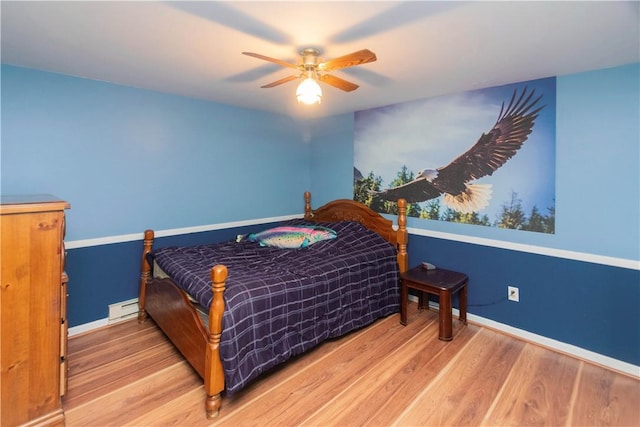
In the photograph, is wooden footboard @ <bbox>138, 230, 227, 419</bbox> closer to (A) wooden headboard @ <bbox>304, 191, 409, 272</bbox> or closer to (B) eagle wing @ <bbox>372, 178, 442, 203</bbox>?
(A) wooden headboard @ <bbox>304, 191, 409, 272</bbox>

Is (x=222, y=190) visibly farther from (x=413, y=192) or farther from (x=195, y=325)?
(x=413, y=192)

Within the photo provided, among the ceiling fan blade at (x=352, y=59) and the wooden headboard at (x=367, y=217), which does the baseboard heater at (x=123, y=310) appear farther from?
the ceiling fan blade at (x=352, y=59)

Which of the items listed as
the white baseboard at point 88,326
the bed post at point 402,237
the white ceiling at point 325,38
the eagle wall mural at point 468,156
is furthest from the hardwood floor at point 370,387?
the white ceiling at point 325,38

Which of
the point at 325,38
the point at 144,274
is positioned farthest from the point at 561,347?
the point at 144,274

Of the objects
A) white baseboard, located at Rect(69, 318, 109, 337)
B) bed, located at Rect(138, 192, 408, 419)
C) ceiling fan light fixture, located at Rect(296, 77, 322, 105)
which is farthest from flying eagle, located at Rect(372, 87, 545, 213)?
white baseboard, located at Rect(69, 318, 109, 337)

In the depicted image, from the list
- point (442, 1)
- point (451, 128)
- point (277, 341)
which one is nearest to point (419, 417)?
point (277, 341)

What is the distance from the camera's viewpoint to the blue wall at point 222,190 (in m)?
2.24

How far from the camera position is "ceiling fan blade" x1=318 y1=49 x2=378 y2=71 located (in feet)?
5.35

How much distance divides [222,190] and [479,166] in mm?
2655

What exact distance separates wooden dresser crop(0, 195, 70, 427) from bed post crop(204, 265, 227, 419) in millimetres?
759

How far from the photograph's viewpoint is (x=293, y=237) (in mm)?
3203

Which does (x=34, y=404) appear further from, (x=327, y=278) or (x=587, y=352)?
(x=587, y=352)

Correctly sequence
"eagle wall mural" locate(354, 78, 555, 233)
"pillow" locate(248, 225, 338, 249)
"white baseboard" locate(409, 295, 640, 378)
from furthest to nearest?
"pillow" locate(248, 225, 338, 249) → "eagle wall mural" locate(354, 78, 555, 233) → "white baseboard" locate(409, 295, 640, 378)

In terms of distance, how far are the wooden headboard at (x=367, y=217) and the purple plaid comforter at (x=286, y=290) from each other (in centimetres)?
14
